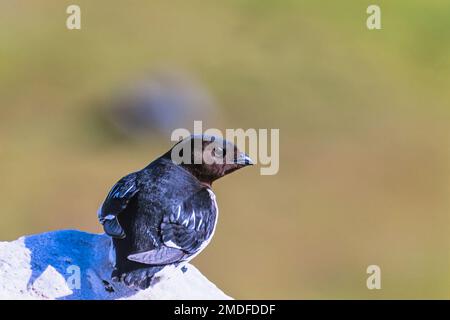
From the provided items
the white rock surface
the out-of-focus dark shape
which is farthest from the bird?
the out-of-focus dark shape

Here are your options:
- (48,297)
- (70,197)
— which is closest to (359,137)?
(70,197)

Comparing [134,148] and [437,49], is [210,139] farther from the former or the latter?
[437,49]

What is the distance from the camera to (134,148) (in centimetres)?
1424

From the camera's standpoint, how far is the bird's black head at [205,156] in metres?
6.89

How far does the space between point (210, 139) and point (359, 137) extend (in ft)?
26.6

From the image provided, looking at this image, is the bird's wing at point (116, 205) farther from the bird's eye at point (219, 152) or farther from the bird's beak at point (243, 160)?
the bird's beak at point (243, 160)

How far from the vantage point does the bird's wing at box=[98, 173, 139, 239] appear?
623 cm

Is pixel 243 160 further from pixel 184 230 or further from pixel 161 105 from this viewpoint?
pixel 161 105

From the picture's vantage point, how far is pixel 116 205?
6.37 metres

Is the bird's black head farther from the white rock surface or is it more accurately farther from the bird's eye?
the white rock surface

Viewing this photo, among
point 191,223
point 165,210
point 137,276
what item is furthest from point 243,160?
point 137,276

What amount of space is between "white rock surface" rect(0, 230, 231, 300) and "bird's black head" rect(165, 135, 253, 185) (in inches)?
29.6

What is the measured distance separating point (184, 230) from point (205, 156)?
735mm

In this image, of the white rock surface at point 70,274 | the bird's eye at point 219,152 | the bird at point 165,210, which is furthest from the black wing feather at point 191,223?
the bird's eye at point 219,152
